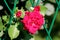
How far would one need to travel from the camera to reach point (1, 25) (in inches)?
111

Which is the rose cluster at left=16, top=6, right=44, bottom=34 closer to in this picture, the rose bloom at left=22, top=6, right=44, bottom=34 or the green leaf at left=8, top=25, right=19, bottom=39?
the rose bloom at left=22, top=6, right=44, bottom=34

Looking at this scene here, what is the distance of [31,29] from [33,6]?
0.73ft

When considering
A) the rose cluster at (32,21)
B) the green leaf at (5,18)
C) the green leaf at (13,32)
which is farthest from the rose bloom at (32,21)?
the green leaf at (5,18)

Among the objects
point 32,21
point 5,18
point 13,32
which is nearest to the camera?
point 32,21

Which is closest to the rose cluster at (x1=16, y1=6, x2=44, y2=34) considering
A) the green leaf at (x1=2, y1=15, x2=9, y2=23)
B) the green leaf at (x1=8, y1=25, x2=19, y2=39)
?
the green leaf at (x1=8, y1=25, x2=19, y2=39)

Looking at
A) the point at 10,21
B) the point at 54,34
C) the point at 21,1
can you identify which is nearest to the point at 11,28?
the point at 10,21

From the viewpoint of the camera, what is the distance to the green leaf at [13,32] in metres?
2.69

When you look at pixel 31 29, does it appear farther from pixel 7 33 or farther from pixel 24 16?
pixel 7 33

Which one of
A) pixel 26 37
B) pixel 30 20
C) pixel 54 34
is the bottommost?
pixel 54 34

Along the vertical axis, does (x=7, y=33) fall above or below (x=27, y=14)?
below

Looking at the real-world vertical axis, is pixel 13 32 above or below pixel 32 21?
below

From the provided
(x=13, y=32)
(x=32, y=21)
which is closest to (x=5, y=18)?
(x=13, y=32)

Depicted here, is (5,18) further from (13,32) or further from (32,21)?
(32,21)

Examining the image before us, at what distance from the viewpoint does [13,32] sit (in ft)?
8.86
